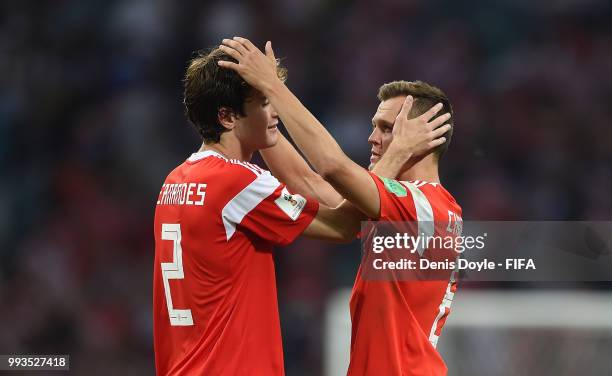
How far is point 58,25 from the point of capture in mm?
9789

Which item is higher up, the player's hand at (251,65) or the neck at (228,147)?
the player's hand at (251,65)

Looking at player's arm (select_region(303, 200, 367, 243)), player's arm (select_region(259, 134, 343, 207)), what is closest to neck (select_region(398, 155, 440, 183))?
player's arm (select_region(303, 200, 367, 243))

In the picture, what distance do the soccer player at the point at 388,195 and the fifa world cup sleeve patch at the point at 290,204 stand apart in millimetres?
177

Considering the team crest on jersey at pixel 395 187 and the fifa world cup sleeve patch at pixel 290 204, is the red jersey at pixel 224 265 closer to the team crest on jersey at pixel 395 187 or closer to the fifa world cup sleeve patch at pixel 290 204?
the fifa world cup sleeve patch at pixel 290 204

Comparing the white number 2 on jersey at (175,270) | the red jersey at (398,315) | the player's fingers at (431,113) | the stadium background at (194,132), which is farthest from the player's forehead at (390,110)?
the stadium background at (194,132)

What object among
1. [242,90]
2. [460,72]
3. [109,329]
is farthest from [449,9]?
[242,90]

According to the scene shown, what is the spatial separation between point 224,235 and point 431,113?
116cm

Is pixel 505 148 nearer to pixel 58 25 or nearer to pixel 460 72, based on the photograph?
pixel 460 72

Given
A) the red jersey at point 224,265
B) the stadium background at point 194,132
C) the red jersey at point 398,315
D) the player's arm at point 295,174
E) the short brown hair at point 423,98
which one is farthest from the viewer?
the stadium background at point 194,132

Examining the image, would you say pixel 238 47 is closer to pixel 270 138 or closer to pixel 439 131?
pixel 270 138

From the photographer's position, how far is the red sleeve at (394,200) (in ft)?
13.0

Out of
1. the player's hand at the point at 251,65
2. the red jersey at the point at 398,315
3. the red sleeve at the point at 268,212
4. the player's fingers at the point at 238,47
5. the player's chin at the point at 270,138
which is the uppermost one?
the player's fingers at the point at 238,47

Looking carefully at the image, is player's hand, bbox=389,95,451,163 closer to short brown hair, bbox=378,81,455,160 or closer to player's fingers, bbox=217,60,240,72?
short brown hair, bbox=378,81,455,160

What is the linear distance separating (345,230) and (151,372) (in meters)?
4.24
